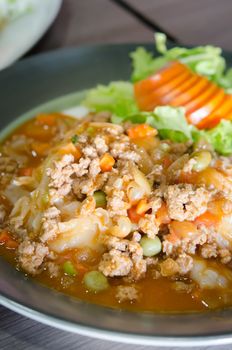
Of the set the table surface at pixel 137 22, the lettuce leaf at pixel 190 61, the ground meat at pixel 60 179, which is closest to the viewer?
the ground meat at pixel 60 179

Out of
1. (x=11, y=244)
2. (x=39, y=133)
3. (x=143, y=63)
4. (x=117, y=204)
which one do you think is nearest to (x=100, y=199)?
(x=117, y=204)

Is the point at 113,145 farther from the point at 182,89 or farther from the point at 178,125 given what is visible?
the point at 182,89

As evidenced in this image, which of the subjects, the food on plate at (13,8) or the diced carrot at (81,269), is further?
the food on plate at (13,8)

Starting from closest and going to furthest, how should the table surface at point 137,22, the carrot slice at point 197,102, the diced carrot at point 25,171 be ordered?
the diced carrot at point 25,171 → the carrot slice at point 197,102 → the table surface at point 137,22

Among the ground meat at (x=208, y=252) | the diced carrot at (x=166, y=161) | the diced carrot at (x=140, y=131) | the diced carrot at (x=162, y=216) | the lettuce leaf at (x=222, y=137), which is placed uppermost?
the diced carrot at (x=140, y=131)

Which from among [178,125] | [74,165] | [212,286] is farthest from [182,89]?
[212,286]

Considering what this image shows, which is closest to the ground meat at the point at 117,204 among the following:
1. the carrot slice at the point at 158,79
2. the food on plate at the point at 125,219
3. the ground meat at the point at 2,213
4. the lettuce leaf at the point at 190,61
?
the food on plate at the point at 125,219

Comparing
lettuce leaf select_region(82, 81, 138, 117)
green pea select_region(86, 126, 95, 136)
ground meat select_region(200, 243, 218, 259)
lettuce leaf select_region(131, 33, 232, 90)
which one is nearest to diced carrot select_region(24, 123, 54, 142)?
lettuce leaf select_region(82, 81, 138, 117)

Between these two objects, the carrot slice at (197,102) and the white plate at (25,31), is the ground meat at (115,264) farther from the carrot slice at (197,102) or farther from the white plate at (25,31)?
the white plate at (25,31)
